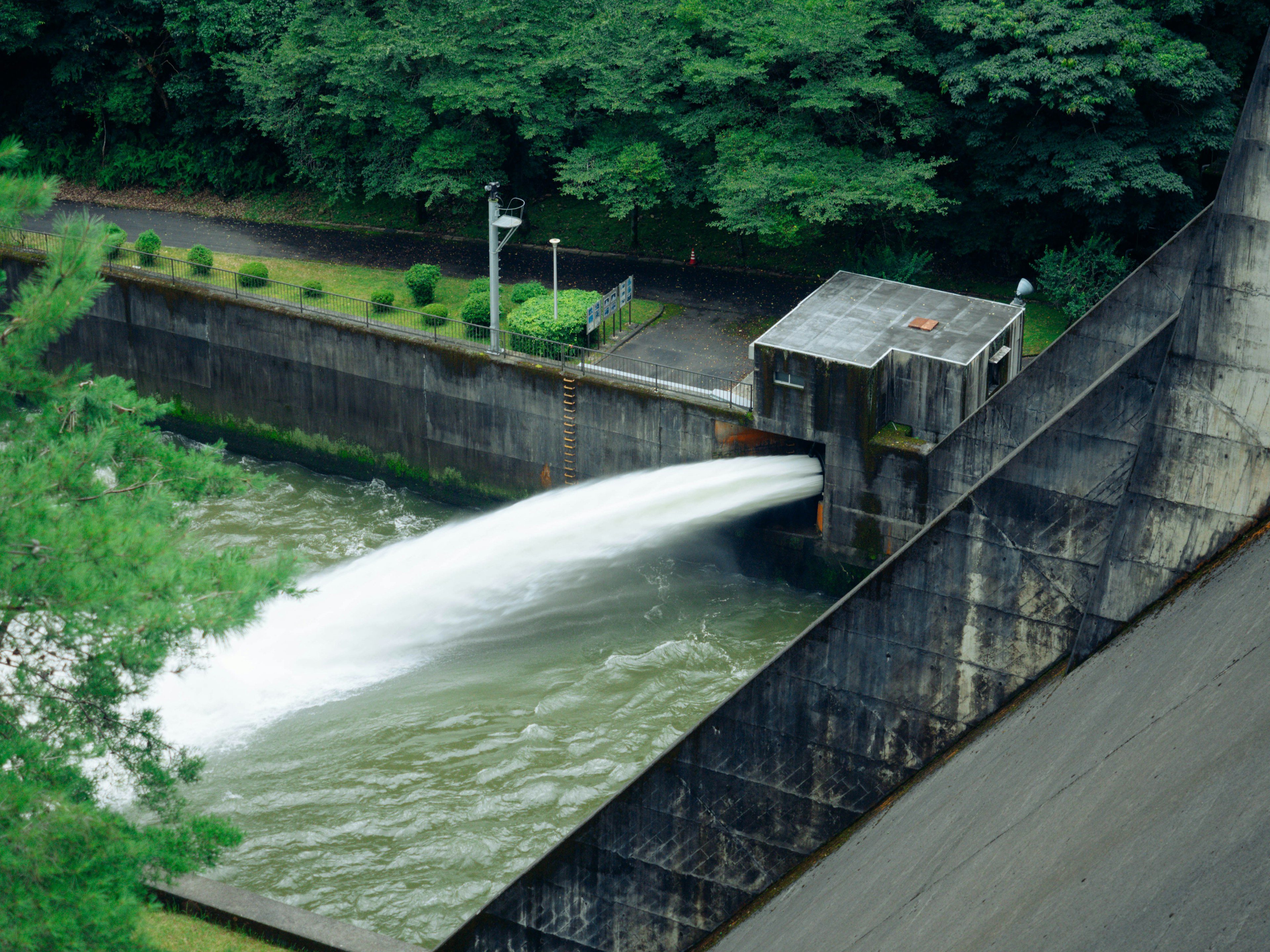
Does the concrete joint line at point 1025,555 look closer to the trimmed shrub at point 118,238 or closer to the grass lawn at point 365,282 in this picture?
the grass lawn at point 365,282

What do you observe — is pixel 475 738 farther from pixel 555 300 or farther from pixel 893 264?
pixel 893 264

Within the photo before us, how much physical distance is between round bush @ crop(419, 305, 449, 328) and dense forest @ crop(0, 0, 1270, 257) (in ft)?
16.1

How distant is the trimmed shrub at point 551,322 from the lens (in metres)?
32.9

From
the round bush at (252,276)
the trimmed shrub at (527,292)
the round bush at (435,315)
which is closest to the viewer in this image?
the round bush at (435,315)

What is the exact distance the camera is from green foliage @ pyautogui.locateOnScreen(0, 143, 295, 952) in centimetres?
1059

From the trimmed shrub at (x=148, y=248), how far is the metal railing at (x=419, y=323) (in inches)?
1.5

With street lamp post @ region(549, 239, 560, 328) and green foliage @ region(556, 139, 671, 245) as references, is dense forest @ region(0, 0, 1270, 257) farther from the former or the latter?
street lamp post @ region(549, 239, 560, 328)

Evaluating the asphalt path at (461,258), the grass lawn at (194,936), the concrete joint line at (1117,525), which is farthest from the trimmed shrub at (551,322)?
the concrete joint line at (1117,525)

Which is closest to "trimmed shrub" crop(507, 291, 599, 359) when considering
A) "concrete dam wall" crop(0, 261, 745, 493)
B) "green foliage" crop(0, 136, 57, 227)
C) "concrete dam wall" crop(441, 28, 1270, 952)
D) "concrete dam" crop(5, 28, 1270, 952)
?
"concrete dam wall" crop(0, 261, 745, 493)

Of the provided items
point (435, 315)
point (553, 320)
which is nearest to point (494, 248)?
point (553, 320)

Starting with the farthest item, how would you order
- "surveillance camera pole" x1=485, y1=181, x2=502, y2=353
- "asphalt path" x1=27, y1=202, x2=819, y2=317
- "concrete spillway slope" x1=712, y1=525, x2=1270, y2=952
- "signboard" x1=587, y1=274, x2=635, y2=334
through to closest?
"asphalt path" x1=27, y1=202, x2=819, y2=317
"signboard" x1=587, y1=274, x2=635, y2=334
"surveillance camera pole" x1=485, y1=181, x2=502, y2=353
"concrete spillway slope" x1=712, y1=525, x2=1270, y2=952

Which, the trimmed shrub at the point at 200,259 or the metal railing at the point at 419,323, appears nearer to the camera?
the metal railing at the point at 419,323

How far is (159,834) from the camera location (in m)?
12.3

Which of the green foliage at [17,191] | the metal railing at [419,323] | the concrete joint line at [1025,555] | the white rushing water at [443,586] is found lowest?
the white rushing water at [443,586]
